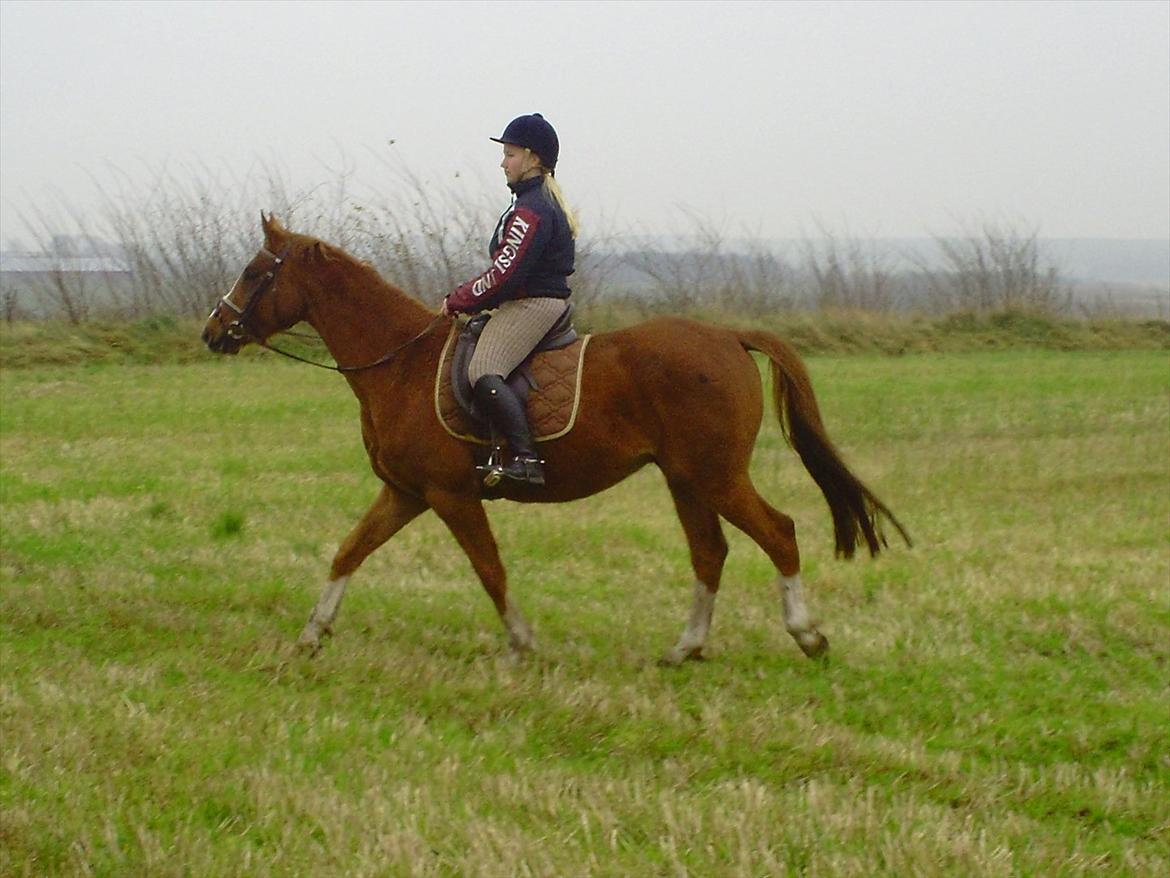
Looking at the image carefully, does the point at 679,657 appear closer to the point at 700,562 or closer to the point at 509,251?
the point at 700,562

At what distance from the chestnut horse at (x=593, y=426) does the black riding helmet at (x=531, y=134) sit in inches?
39.8

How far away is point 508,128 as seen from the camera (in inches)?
258

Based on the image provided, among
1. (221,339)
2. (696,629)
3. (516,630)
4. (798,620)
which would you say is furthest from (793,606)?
(221,339)

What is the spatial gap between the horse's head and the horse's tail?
2475 millimetres

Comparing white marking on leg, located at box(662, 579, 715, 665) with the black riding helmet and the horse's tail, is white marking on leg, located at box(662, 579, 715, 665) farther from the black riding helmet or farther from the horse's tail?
the black riding helmet

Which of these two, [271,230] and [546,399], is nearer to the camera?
[546,399]

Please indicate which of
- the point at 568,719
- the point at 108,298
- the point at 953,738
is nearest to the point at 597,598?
the point at 568,719

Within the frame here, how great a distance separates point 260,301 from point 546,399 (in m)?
1.82

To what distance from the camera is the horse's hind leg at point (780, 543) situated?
667 cm

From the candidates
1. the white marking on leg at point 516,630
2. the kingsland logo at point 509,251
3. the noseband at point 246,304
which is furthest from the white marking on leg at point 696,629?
the noseband at point 246,304

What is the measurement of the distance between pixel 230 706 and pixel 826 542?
17.5 feet

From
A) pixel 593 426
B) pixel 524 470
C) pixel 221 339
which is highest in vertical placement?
pixel 221 339

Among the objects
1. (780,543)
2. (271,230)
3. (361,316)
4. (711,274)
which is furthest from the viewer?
(711,274)

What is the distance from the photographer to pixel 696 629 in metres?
6.96
